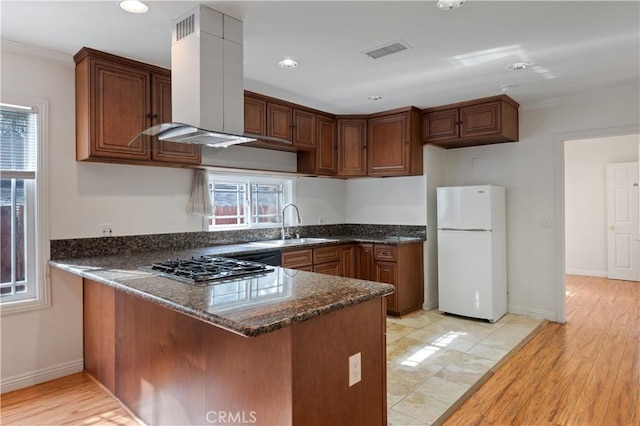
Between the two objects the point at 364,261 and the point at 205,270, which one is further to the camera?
the point at 364,261

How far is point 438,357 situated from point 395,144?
249 cm

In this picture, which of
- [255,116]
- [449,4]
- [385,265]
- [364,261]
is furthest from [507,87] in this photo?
[255,116]

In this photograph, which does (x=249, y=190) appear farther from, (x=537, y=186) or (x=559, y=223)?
(x=559, y=223)

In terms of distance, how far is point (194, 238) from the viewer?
3752 millimetres

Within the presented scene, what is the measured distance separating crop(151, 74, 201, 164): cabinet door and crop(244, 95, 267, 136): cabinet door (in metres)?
0.68

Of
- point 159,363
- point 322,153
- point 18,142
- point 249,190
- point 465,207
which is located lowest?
point 159,363

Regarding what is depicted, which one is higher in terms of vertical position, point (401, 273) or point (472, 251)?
point (472, 251)

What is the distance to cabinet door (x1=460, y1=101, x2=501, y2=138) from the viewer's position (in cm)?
409

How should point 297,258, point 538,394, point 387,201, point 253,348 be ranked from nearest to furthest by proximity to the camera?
point 253,348 < point 538,394 < point 297,258 < point 387,201

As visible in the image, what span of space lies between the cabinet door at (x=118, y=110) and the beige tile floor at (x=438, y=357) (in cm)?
267

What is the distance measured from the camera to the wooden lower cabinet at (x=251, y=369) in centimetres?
142

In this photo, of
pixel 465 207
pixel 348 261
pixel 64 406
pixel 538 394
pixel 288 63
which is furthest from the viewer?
pixel 348 261

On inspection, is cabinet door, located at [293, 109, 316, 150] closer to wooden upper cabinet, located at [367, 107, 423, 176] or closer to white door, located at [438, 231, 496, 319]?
Result: wooden upper cabinet, located at [367, 107, 423, 176]

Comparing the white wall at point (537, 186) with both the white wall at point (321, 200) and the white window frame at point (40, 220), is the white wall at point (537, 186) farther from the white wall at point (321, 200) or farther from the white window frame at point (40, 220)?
the white window frame at point (40, 220)
